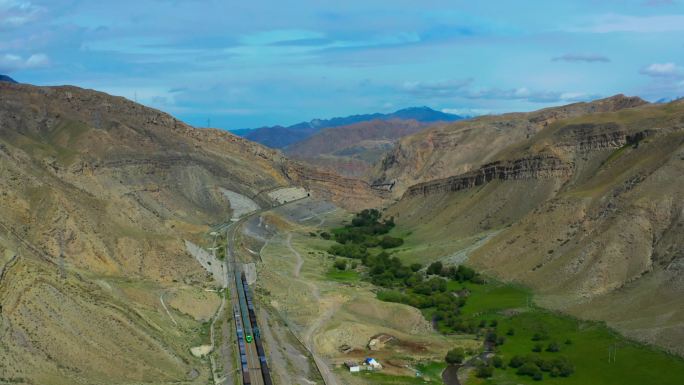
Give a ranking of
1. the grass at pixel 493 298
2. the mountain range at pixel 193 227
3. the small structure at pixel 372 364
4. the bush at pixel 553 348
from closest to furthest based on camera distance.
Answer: the mountain range at pixel 193 227
the small structure at pixel 372 364
the bush at pixel 553 348
the grass at pixel 493 298

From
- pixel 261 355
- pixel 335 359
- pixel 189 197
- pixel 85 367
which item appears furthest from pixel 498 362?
pixel 189 197

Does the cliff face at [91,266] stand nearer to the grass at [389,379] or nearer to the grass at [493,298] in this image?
the grass at [389,379]

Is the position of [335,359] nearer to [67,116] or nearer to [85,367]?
[85,367]

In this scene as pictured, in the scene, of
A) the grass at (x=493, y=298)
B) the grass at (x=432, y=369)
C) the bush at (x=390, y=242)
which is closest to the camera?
the grass at (x=432, y=369)

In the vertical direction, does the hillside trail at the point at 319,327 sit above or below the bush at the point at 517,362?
above

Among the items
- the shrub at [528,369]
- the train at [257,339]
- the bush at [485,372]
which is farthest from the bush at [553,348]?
the train at [257,339]

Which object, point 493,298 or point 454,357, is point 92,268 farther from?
point 493,298

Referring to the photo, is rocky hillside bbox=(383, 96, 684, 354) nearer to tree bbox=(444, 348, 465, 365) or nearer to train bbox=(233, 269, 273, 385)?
tree bbox=(444, 348, 465, 365)
